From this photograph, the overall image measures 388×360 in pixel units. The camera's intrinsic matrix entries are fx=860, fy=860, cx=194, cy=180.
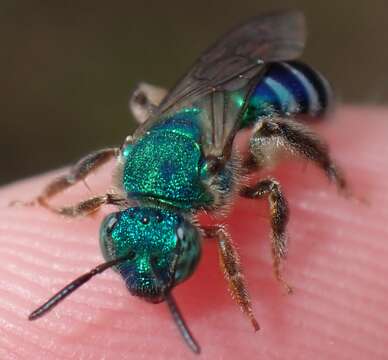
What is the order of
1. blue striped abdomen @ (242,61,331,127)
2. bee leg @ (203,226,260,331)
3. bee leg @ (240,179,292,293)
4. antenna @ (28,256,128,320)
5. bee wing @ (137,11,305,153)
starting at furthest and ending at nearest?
blue striped abdomen @ (242,61,331,127)
bee wing @ (137,11,305,153)
bee leg @ (240,179,292,293)
bee leg @ (203,226,260,331)
antenna @ (28,256,128,320)

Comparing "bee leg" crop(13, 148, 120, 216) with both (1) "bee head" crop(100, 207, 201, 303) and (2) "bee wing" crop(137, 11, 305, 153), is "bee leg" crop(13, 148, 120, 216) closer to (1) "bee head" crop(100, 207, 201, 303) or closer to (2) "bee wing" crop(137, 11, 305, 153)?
(2) "bee wing" crop(137, 11, 305, 153)

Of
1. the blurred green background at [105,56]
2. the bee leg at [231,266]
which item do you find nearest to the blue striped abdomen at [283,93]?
the bee leg at [231,266]

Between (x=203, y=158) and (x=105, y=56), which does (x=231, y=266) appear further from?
(x=105, y=56)

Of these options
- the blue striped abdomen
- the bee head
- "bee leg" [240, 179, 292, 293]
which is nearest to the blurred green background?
the blue striped abdomen

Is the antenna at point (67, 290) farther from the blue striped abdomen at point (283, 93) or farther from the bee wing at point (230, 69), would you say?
the blue striped abdomen at point (283, 93)

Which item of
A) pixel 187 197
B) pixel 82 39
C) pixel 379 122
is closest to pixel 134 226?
pixel 187 197

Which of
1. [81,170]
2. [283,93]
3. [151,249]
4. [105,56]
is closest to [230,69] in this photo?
[283,93]

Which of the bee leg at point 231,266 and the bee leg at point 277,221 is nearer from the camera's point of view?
the bee leg at point 231,266
